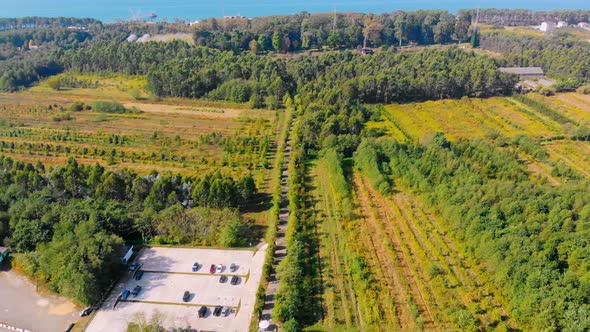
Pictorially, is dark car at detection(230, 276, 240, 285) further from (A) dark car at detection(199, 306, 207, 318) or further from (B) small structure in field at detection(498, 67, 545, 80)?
(B) small structure in field at detection(498, 67, 545, 80)

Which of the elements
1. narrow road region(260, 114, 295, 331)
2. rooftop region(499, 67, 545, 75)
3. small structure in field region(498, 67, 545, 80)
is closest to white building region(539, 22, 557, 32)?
rooftop region(499, 67, 545, 75)

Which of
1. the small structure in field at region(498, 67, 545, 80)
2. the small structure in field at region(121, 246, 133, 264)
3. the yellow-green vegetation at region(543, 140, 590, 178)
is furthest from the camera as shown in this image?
the small structure in field at region(498, 67, 545, 80)

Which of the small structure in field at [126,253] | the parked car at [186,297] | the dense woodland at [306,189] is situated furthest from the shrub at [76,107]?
the parked car at [186,297]

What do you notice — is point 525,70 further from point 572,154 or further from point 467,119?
point 572,154

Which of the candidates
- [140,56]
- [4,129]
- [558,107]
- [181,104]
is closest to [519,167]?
[558,107]

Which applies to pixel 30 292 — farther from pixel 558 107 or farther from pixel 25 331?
pixel 558 107

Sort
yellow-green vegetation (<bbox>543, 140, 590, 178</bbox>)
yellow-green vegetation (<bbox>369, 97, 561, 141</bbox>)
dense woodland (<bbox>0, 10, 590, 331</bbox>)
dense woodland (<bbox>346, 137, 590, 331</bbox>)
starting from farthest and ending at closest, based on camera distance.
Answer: yellow-green vegetation (<bbox>369, 97, 561, 141</bbox>) → yellow-green vegetation (<bbox>543, 140, 590, 178</bbox>) → dense woodland (<bbox>0, 10, 590, 331</bbox>) → dense woodland (<bbox>346, 137, 590, 331</bbox>)
